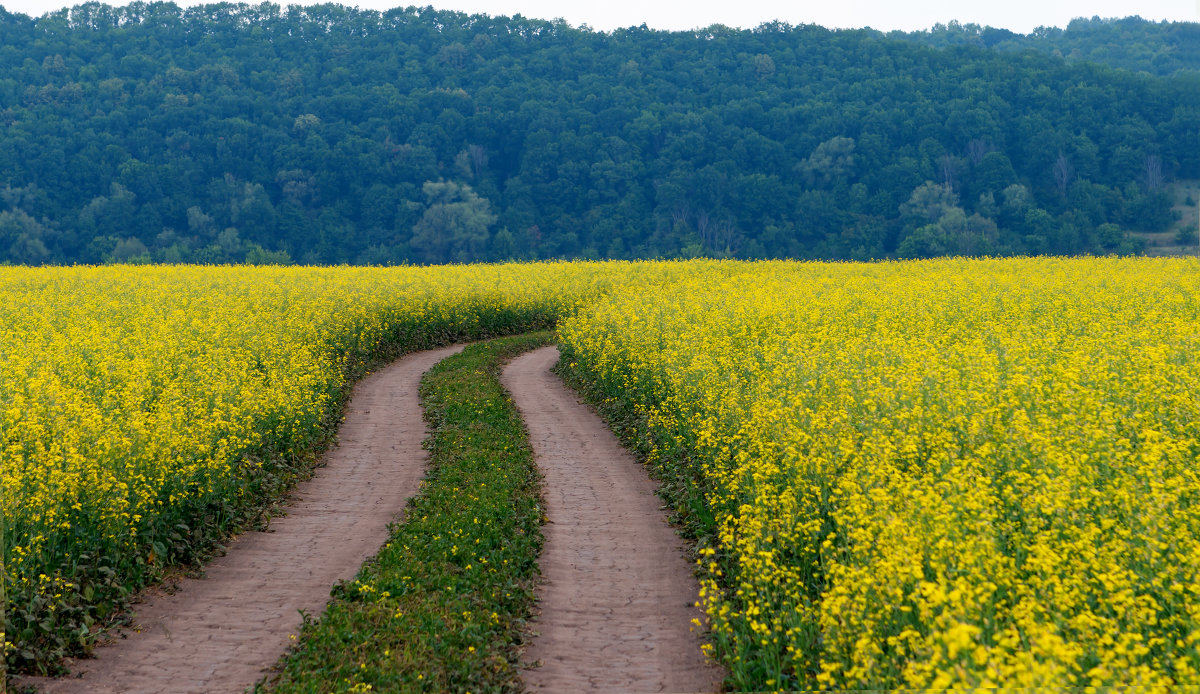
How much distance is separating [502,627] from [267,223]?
7928 cm

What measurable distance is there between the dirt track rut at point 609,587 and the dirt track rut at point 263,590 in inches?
96.5

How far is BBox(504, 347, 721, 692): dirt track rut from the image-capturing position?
8281mm

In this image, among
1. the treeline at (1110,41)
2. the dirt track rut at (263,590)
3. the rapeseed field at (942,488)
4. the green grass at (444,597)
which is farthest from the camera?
the treeline at (1110,41)

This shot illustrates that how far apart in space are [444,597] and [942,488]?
5.22 m

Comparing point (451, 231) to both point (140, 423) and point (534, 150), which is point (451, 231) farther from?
point (140, 423)

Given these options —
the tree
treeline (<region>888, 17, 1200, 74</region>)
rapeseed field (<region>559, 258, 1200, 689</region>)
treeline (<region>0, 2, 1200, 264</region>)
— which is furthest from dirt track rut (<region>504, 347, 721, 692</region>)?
treeline (<region>888, 17, 1200, 74</region>)

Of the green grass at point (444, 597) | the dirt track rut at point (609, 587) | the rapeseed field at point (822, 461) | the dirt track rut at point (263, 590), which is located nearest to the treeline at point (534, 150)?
the rapeseed field at point (822, 461)

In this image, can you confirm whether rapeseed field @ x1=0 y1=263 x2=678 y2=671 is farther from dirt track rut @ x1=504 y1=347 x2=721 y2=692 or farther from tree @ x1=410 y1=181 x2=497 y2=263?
tree @ x1=410 y1=181 x2=497 y2=263

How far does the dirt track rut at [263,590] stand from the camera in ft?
26.8

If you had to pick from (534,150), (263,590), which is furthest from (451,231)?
(263,590)

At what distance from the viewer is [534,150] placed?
3543 inches

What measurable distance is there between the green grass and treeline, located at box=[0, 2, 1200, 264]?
2571 inches

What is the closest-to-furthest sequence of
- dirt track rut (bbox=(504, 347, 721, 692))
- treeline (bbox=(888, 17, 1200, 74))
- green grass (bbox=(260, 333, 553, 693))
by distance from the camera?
1. green grass (bbox=(260, 333, 553, 693))
2. dirt track rut (bbox=(504, 347, 721, 692))
3. treeline (bbox=(888, 17, 1200, 74))

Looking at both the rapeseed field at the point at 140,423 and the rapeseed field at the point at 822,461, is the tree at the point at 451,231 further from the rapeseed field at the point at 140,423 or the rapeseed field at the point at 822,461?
the rapeseed field at the point at 822,461
